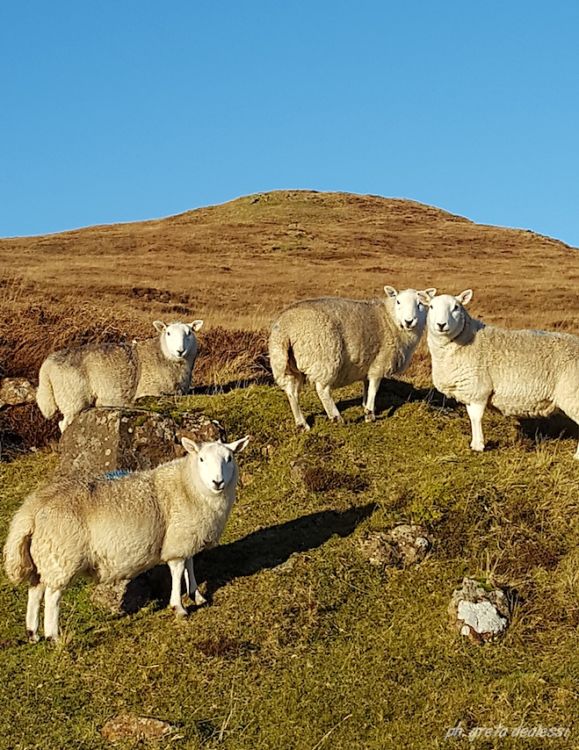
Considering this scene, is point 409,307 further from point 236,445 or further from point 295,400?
point 236,445

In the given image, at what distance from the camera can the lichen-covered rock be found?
7.25m

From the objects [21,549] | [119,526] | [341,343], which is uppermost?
[341,343]

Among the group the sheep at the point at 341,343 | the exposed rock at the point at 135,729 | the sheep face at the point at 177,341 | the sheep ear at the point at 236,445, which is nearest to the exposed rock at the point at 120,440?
the sheep at the point at 341,343

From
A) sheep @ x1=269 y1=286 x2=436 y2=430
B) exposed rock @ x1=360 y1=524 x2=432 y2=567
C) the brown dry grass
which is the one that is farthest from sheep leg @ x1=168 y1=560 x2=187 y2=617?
the brown dry grass

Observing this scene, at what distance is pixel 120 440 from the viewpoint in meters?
10.3

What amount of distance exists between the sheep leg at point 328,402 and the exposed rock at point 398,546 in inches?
119

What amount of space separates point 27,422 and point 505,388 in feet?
24.0

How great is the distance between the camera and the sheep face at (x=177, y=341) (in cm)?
1270

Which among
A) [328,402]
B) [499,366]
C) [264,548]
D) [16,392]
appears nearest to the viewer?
[264,548]

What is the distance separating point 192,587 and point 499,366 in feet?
14.6

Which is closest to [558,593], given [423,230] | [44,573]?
Answer: [44,573]

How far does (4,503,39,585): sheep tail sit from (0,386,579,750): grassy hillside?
0.63 m

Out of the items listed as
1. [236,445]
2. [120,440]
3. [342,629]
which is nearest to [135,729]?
[342,629]

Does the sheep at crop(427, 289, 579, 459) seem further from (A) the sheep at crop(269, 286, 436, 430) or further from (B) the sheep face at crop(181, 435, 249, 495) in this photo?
(B) the sheep face at crop(181, 435, 249, 495)
